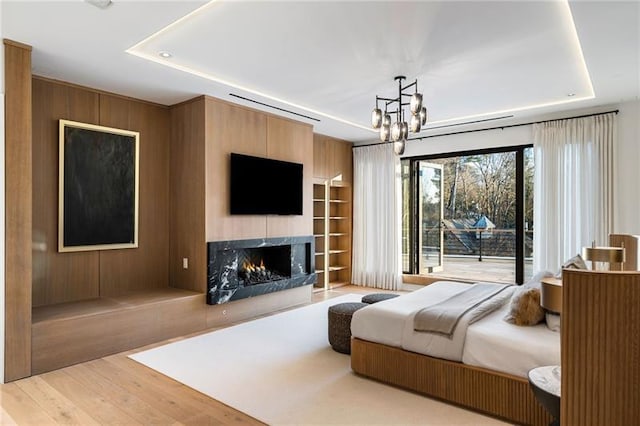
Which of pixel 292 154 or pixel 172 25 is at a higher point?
pixel 172 25

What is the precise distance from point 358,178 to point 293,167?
6.74 feet

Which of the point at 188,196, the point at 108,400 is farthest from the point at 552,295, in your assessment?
the point at 188,196

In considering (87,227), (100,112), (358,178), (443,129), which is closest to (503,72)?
(443,129)

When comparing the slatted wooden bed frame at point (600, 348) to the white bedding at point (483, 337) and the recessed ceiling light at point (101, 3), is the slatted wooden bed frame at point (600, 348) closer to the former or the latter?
the white bedding at point (483, 337)

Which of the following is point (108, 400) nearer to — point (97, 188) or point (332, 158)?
point (97, 188)

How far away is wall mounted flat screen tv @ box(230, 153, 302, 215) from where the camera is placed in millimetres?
4957

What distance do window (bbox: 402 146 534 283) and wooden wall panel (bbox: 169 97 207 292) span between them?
12.7ft

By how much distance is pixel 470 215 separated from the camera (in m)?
6.64

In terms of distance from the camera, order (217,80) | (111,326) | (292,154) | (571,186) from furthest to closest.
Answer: (292,154) < (571,186) < (217,80) < (111,326)

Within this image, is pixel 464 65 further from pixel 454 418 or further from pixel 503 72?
pixel 454 418

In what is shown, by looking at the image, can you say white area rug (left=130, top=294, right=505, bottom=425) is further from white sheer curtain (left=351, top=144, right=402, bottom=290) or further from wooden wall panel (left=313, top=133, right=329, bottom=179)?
wooden wall panel (left=313, top=133, right=329, bottom=179)

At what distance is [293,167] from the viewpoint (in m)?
5.73

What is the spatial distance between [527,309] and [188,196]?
384cm

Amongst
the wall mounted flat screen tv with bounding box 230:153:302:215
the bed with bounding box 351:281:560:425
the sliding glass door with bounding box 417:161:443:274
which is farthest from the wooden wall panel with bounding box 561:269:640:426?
the sliding glass door with bounding box 417:161:443:274
